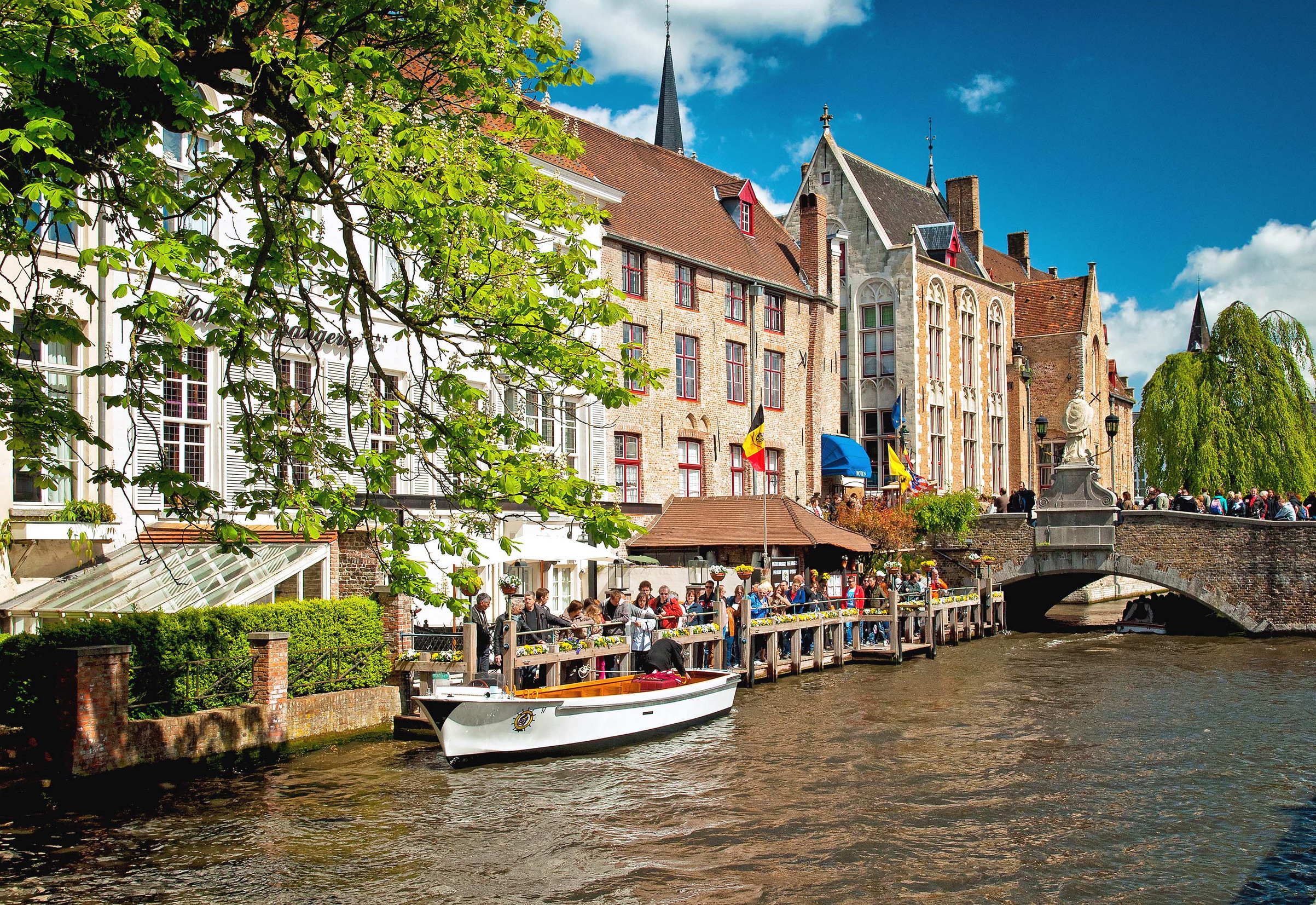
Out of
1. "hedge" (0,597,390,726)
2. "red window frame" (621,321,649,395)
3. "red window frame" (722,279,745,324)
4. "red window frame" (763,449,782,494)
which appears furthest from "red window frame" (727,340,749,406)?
"hedge" (0,597,390,726)

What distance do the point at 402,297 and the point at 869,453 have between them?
32.8 meters

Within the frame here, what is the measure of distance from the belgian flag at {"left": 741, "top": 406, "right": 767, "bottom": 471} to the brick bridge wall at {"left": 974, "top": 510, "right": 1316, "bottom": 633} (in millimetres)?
11483

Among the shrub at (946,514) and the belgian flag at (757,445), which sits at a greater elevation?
the belgian flag at (757,445)

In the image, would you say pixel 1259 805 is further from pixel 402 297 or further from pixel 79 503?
pixel 79 503

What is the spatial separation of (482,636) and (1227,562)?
21.9 meters

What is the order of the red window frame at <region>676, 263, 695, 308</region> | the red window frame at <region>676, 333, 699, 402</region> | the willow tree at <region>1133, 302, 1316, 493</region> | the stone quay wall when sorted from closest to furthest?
the stone quay wall, the red window frame at <region>676, 333, 699, 402</region>, the red window frame at <region>676, 263, 695, 308</region>, the willow tree at <region>1133, 302, 1316, 493</region>

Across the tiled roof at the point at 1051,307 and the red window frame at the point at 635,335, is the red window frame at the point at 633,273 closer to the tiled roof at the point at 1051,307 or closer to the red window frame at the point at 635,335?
the red window frame at the point at 635,335

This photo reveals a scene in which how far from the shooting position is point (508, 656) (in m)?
17.3

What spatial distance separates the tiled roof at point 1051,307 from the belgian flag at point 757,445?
3089 cm

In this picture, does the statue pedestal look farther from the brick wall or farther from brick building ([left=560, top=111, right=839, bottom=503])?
brick building ([left=560, top=111, right=839, bottom=503])

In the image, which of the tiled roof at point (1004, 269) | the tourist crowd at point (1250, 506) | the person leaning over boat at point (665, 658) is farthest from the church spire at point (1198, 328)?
the person leaning over boat at point (665, 658)

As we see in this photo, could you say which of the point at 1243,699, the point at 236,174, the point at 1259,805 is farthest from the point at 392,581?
the point at 1243,699

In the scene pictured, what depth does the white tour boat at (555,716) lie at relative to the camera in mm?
15500

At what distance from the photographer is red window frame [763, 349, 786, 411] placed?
34844 mm
